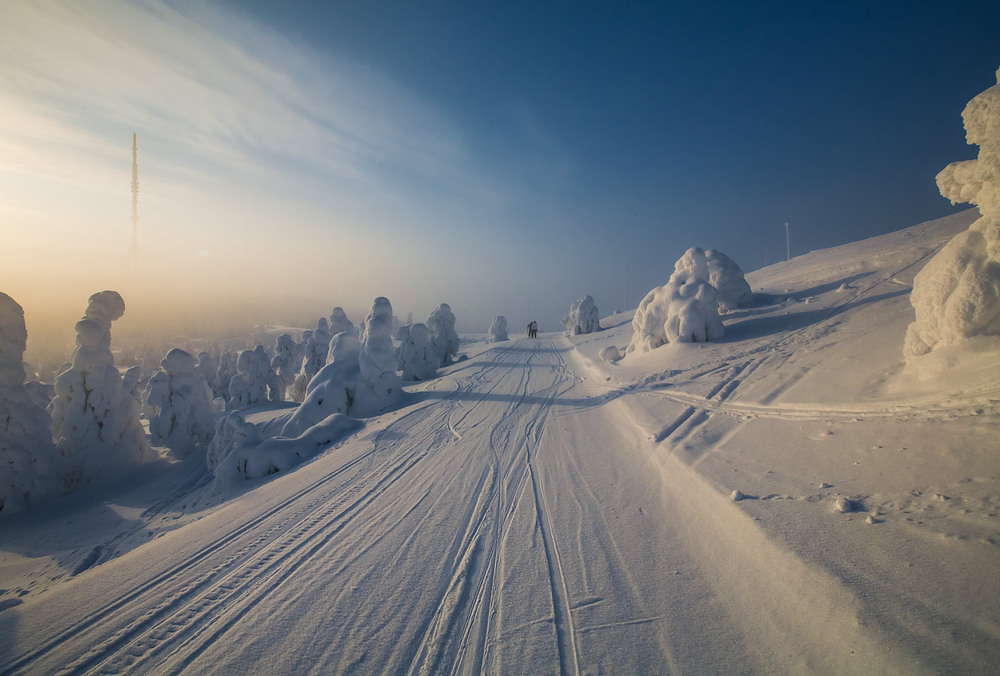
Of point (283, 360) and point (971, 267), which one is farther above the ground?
point (971, 267)

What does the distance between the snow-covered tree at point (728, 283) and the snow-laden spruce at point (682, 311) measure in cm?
173

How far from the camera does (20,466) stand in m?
9.99

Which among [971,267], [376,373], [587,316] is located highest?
[587,316]

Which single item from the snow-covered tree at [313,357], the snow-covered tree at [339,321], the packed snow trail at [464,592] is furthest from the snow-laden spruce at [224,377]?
the packed snow trail at [464,592]

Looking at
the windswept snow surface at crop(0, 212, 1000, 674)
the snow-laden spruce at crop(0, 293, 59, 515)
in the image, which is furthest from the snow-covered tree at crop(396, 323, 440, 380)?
the windswept snow surface at crop(0, 212, 1000, 674)

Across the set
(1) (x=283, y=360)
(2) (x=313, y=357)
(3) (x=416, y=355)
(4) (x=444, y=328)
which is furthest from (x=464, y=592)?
(1) (x=283, y=360)

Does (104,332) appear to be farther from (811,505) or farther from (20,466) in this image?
(811,505)

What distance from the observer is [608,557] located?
3.80 m

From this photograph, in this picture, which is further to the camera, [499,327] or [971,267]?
[499,327]

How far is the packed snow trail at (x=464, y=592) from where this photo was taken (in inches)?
106

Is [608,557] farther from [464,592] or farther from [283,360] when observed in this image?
[283,360]

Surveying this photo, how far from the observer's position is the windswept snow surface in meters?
2.65

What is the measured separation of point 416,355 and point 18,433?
1578cm

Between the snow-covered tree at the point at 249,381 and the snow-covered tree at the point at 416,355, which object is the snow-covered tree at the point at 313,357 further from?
the snow-covered tree at the point at 416,355
